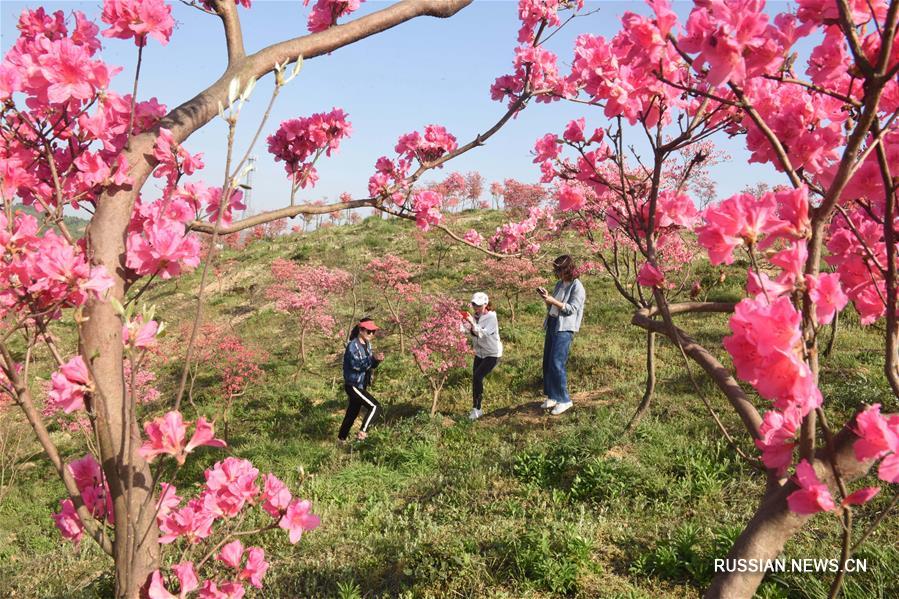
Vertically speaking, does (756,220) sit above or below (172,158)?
below

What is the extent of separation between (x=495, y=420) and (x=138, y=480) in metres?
5.52

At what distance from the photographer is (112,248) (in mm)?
1566

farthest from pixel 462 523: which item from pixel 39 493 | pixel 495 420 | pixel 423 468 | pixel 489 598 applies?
pixel 39 493

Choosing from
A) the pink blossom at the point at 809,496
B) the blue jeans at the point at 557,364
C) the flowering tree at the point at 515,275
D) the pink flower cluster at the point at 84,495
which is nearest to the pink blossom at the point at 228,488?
the pink flower cluster at the point at 84,495

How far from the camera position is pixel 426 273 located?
1594 centimetres

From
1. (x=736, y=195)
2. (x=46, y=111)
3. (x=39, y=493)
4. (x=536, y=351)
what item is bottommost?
(x=39, y=493)

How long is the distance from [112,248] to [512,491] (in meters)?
3.84

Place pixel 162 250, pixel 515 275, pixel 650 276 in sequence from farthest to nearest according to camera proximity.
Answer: pixel 515 275, pixel 650 276, pixel 162 250

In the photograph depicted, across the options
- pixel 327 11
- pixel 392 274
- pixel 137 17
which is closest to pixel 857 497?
pixel 137 17

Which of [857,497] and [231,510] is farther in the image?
[231,510]

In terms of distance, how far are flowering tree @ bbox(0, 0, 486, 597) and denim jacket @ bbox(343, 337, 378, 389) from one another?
16.7ft

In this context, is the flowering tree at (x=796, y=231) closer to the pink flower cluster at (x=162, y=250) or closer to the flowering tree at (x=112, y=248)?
the flowering tree at (x=112, y=248)

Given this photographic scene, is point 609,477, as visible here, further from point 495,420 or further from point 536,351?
point 536,351

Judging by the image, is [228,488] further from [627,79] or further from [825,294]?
[627,79]
